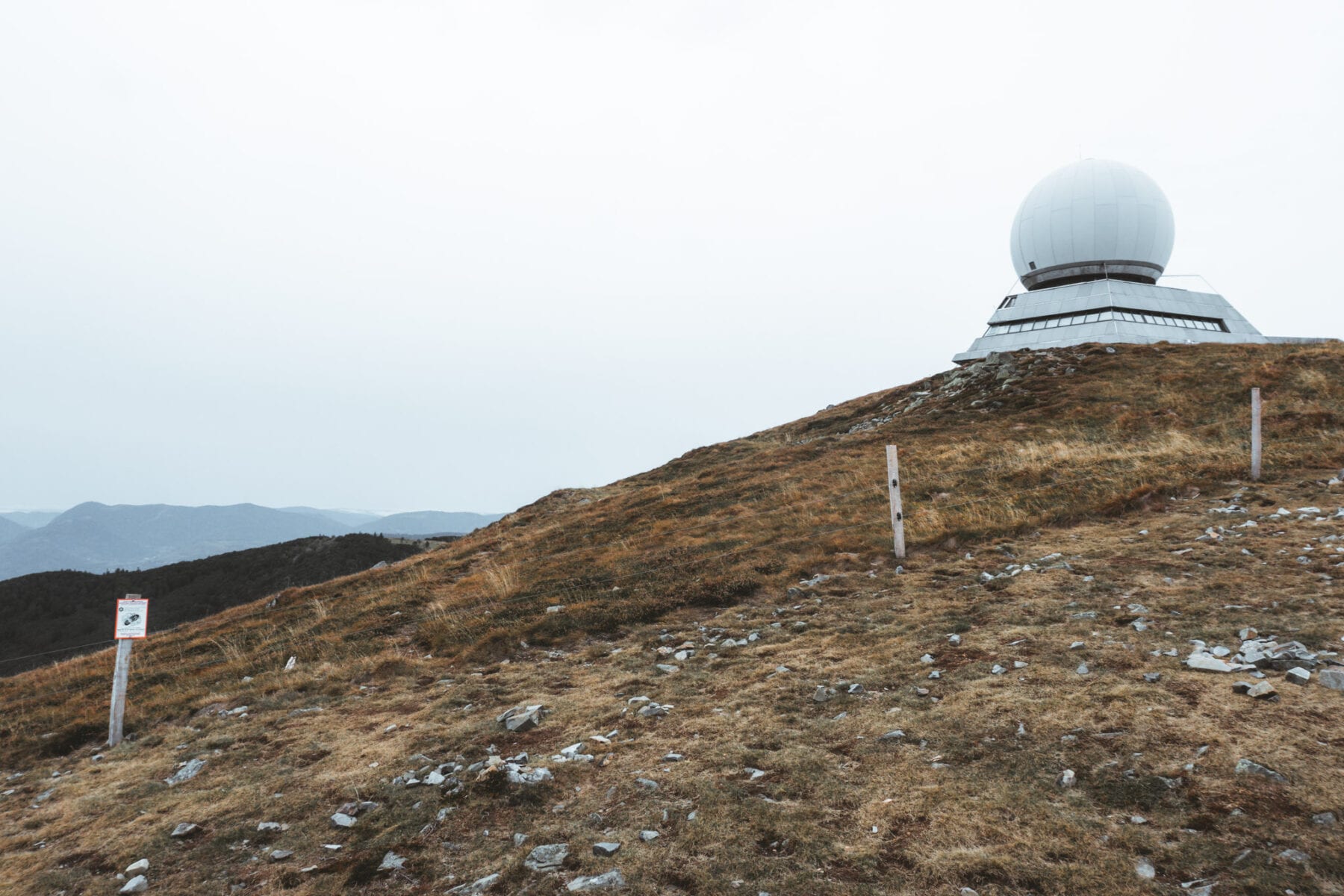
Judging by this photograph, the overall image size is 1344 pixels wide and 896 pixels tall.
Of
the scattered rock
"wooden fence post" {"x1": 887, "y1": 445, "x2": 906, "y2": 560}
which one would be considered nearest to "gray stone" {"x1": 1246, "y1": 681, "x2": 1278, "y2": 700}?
the scattered rock

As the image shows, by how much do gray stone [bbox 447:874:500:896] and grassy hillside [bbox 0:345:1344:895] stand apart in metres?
0.15

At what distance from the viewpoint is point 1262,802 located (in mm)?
4914

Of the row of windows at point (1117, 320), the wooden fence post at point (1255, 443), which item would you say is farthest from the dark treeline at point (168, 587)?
the wooden fence post at point (1255, 443)

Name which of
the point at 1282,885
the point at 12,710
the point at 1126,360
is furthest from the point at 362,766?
the point at 1126,360

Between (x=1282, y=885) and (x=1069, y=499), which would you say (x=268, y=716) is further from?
(x=1069, y=499)

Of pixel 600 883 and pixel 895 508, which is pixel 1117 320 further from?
pixel 600 883

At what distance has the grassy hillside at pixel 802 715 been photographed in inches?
201

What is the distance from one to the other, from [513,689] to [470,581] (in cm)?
1067

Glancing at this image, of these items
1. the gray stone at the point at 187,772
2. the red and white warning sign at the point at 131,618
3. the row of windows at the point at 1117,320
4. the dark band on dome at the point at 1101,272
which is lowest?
the gray stone at the point at 187,772

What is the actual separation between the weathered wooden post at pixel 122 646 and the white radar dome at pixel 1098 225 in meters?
59.4

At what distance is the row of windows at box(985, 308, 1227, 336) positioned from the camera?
48.7 metres

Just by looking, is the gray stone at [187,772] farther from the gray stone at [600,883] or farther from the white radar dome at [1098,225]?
the white radar dome at [1098,225]

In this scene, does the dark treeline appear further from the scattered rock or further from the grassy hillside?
the scattered rock

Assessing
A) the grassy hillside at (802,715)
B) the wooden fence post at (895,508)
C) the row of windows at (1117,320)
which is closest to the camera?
the grassy hillside at (802,715)
